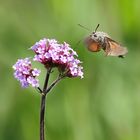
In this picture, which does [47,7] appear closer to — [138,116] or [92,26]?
[92,26]

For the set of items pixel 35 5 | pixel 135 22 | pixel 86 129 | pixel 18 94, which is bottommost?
pixel 86 129

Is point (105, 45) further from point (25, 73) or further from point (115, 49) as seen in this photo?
point (25, 73)

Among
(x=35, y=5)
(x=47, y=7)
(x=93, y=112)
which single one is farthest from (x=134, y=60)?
(x=35, y=5)

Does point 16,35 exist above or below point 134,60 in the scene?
above

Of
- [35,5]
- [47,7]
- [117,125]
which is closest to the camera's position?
[117,125]

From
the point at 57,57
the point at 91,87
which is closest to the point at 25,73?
the point at 57,57

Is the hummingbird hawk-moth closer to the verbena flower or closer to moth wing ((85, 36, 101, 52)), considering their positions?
moth wing ((85, 36, 101, 52))
